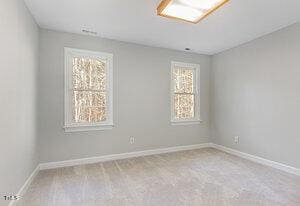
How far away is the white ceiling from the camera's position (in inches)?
95.7

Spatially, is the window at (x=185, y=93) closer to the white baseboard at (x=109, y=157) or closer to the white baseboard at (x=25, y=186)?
the white baseboard at (x=109, y=157)

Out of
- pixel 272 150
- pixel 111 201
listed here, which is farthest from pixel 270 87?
pixel 111 201

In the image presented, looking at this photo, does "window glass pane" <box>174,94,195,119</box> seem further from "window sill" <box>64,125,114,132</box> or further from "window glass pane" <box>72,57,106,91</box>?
"window glass pane" <box>72,57,106,91</box>

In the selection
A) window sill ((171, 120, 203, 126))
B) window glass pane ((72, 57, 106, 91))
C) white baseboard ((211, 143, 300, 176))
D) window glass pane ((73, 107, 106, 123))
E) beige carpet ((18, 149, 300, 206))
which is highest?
window glass pane ((72, 57, 106, 91))

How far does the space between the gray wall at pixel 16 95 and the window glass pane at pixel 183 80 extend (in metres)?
3.12

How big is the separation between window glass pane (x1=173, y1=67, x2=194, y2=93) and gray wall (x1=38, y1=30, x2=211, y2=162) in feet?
0.95

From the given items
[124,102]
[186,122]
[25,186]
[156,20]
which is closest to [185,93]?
[186,122]

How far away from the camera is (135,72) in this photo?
3871 mm

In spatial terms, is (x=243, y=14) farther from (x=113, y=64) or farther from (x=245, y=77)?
(x=113, y=64)

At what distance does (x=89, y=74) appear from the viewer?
354cm

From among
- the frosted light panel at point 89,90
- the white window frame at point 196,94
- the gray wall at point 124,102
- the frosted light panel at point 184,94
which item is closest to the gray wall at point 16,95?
the gray wall at point 124,102

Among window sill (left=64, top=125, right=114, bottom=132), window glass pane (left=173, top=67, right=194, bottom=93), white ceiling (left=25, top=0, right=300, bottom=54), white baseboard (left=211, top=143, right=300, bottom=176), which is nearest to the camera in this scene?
white ceiling (left=25, top=0, right=300, bottom=54)

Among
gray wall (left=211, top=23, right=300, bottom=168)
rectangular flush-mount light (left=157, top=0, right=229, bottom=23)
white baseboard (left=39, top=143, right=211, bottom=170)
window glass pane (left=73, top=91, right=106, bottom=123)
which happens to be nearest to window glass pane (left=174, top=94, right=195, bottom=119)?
gray wall (left=211, top=23, right=300, bottom=168)

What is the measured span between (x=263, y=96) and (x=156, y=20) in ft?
8.68
